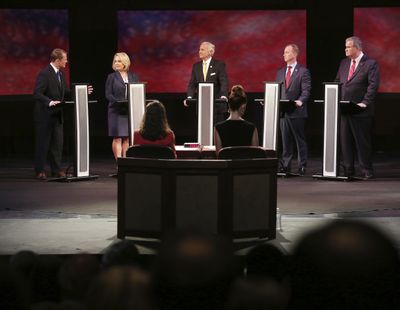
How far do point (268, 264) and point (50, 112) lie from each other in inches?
287

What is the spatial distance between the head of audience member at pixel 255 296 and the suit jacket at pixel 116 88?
26.0 ft

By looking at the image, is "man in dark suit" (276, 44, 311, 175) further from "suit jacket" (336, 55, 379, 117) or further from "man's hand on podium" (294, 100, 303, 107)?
"suit jacket" (336, 55, 379, 117)

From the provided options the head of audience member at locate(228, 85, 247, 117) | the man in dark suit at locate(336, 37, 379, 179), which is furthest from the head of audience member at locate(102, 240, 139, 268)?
the man in dark suit at locate(336, 37, 379, 179)

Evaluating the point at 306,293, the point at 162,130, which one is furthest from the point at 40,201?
the point at 306,293

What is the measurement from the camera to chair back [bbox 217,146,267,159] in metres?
6.51

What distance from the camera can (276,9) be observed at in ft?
46.9

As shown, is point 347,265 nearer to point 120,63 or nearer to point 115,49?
point 120,63

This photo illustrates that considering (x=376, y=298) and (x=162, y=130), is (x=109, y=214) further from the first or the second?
(x=376, y=298)

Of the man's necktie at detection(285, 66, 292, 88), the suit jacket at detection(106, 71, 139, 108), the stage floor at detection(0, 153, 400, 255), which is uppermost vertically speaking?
the man's necktie at detection(285, 66, 292, 88)

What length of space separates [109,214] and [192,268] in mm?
4881

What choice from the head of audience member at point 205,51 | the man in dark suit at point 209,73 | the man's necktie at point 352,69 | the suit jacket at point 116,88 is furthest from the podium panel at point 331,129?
the suit jacket at point 116,88

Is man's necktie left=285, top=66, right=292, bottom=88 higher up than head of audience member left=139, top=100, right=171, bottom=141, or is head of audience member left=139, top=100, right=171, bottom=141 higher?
man's necktie left=285, top=66, right=292, bottom=88

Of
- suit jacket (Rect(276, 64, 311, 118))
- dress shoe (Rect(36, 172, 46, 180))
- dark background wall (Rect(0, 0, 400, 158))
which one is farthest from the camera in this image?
dark background wall (Rect(0, 0, 400, 158))

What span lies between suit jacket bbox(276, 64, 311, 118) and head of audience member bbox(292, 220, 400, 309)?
7380 mm
